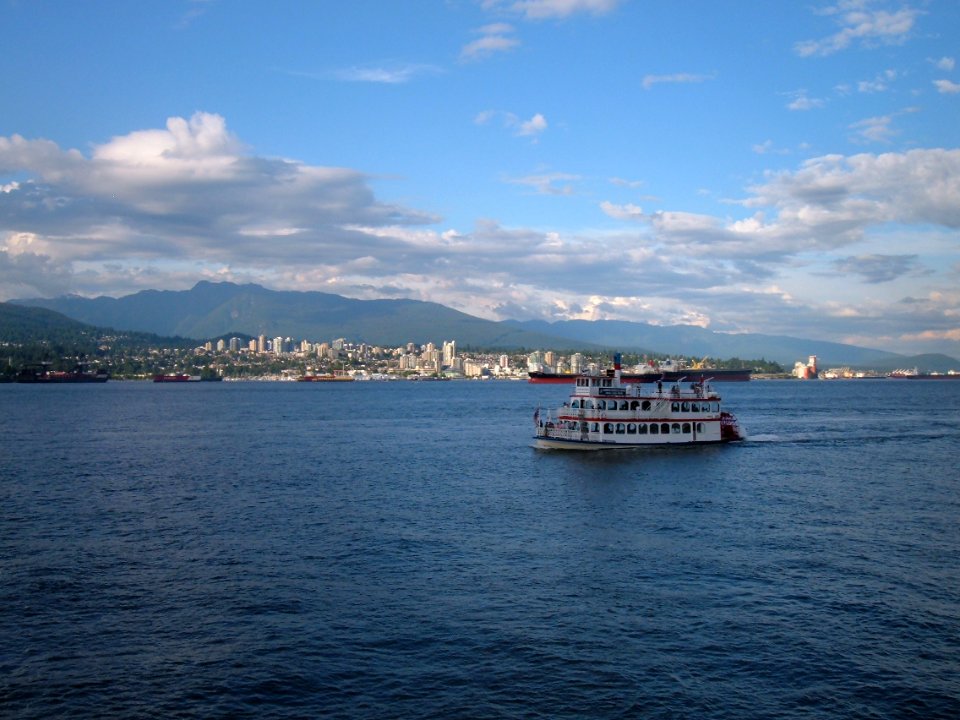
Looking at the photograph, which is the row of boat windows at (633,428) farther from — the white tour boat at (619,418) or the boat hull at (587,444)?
the boat hull at (587,444)

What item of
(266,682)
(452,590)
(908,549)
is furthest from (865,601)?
(266,682)

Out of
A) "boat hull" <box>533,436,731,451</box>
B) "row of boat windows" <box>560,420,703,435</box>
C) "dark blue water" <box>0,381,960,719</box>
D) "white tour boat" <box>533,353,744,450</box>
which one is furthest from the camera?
"row of boat windows" <box>560,420,703,435</box>

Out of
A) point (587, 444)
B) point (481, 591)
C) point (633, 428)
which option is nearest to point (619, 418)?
point (633, 428)

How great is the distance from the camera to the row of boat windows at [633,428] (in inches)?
2963

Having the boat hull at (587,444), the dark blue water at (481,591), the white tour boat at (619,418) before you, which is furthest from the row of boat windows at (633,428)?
the dark blue water at (481,591)

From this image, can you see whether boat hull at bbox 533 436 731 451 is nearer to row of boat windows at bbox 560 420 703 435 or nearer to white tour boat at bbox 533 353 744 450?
white tour boat at bbox 533 353 744 450

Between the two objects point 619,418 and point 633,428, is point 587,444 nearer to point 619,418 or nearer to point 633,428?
point 619,418

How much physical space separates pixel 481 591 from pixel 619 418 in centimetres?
4689

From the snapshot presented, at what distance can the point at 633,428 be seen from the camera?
76.4 m

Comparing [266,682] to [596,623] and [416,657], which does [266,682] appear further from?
[596,623]

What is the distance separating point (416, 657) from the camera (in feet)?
80.4

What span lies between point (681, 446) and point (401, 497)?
36.2 m

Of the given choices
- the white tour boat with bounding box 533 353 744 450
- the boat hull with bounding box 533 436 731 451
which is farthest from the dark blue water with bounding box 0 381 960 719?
the white tour boat with bounding box 533 353 744 450

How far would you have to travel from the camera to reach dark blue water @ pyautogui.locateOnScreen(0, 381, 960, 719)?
22.3 metres
